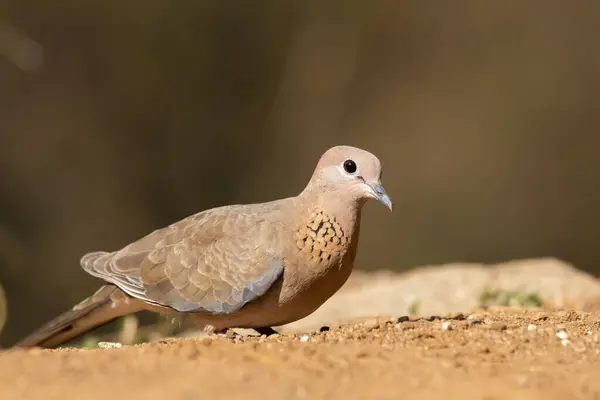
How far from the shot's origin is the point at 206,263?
4.59m

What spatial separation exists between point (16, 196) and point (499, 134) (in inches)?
250

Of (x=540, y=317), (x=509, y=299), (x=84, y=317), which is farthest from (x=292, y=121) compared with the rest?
(x=540, y=317)

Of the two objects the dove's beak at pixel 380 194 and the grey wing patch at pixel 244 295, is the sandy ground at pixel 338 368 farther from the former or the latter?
the dove's beak at pixel 380 194

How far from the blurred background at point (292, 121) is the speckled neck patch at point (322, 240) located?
662cm

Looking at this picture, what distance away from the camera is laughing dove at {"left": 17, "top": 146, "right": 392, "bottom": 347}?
427 cm

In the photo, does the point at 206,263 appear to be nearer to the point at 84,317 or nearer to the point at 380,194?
the point at 84,317

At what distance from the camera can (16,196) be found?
10758mm

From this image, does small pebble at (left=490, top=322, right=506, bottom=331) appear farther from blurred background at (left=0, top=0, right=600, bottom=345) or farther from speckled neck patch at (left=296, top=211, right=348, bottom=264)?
blurred background at (left=0, top=0, right=600, bottom=345)

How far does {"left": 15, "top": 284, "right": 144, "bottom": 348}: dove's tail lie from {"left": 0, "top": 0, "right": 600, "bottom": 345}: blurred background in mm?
5726

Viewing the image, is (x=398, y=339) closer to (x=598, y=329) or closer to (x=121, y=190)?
(x=598, y=329)

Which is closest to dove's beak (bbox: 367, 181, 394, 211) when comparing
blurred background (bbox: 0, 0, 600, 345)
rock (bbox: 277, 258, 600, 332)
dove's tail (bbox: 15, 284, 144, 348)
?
dove's tail (bbox: 15, 284, 144, 348)

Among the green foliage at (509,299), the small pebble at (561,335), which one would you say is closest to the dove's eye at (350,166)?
the small pebble at (561,335)

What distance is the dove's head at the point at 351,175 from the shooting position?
434cm

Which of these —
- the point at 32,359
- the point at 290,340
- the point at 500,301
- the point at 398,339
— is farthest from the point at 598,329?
the point at 32,359
